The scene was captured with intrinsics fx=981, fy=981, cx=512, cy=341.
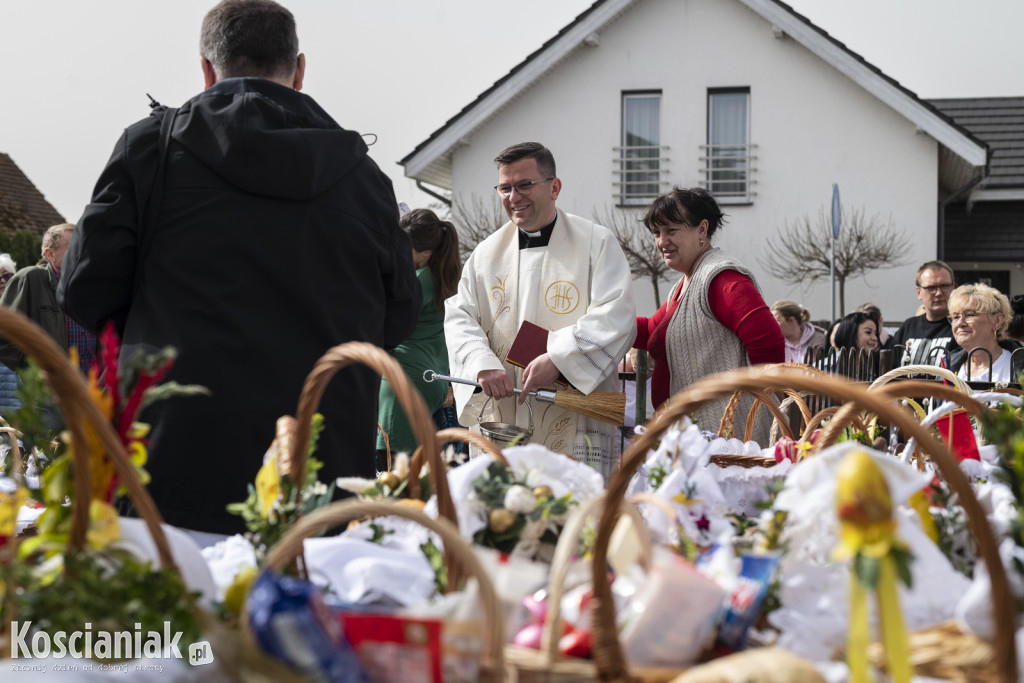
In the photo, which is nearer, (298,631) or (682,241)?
(298,631)

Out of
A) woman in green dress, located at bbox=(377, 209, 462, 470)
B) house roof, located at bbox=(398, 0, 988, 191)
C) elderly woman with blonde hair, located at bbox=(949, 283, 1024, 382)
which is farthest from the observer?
house roof, located at bbox=(398, 0, 988, 191)

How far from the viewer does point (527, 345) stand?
11.7 ft

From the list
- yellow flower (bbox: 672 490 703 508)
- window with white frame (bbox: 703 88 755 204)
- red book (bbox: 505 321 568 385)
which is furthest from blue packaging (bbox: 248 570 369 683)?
window with white frame (bbox: 703 88 755 204)

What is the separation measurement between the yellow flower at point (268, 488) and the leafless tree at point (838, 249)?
15.2m

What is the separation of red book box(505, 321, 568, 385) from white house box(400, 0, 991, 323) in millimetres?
12754

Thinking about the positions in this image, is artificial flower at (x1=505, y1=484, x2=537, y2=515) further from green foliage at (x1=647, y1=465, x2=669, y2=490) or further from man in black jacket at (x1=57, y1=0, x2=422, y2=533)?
man in black jacket at (x1=57, y1=0, x2=422, y2=533)

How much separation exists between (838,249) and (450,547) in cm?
1562

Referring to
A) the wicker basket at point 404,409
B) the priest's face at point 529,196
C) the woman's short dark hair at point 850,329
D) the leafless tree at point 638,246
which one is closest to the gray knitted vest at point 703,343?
the priest's face at point 529,196

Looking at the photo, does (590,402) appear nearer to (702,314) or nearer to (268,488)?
(702,314)

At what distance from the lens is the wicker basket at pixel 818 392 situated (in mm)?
1012

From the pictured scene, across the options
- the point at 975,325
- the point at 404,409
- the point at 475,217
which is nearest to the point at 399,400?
the point at 404,409

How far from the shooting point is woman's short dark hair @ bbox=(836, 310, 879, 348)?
7.37 m

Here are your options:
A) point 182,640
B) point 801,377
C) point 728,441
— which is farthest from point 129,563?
point 728,441

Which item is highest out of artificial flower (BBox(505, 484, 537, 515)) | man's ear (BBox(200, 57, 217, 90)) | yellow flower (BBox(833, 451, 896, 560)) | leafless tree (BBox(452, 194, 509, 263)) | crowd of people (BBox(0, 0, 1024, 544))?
leafless tree (BBox(452, 194, 509, 263))
